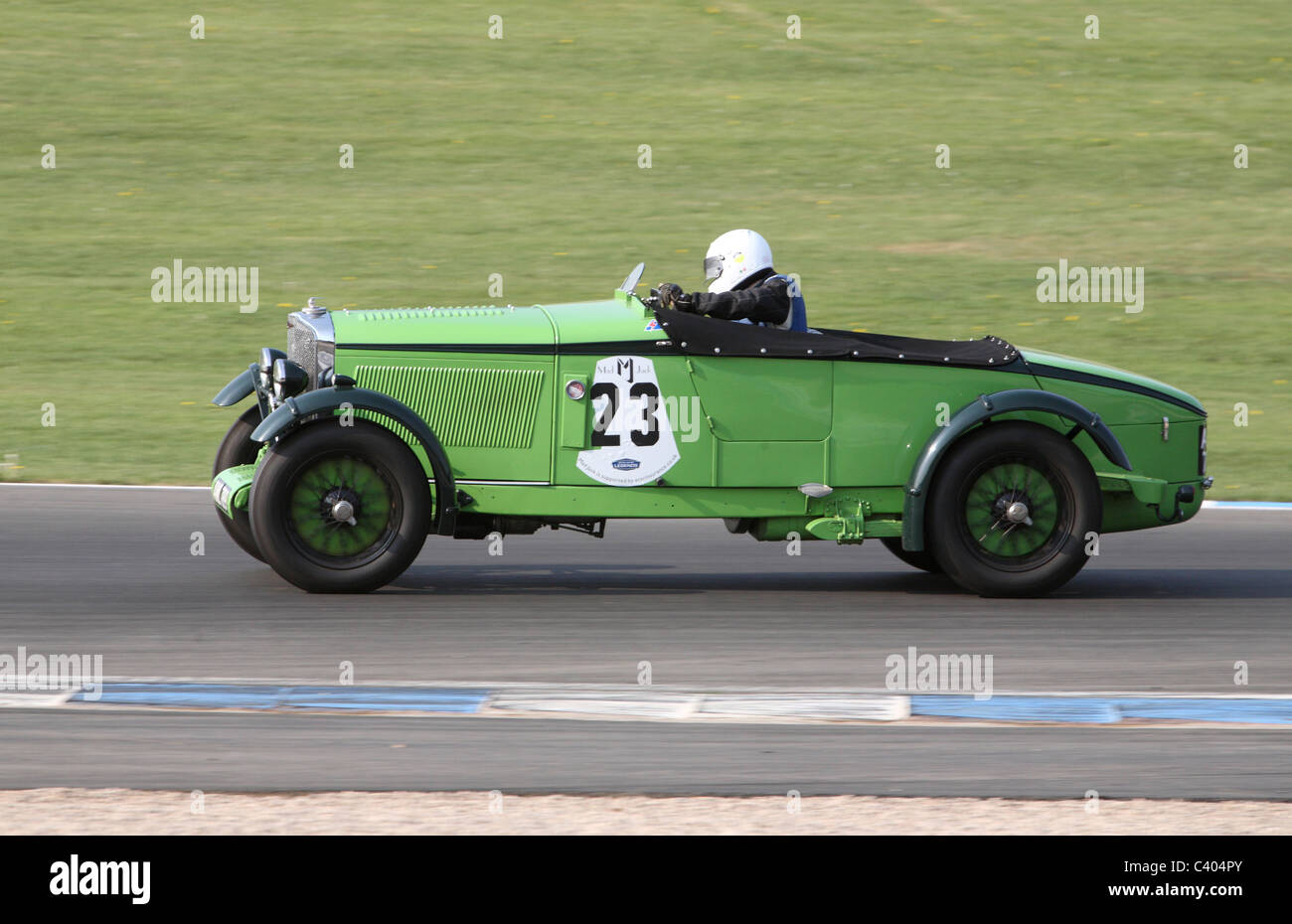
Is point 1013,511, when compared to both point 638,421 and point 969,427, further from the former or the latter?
point 638,421

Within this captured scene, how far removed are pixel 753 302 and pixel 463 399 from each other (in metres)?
1.37

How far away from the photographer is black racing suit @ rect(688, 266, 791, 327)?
829 cm

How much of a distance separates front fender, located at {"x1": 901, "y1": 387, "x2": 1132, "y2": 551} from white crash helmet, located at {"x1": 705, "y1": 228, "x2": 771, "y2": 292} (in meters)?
1.12

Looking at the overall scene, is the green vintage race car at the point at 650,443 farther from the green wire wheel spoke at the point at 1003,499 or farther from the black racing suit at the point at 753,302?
the black racing suit at the point at 753,302

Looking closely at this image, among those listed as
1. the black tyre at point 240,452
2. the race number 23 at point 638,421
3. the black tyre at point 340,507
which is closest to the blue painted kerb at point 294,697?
the black tyre at point 340,507

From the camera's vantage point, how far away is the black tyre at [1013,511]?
820cm

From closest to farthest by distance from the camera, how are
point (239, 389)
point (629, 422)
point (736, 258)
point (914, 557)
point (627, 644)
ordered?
point (627, 644) → point (629, 422) → point (736, 258) → point (239, 389) → point (914, 557)

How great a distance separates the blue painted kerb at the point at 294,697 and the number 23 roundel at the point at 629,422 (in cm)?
171

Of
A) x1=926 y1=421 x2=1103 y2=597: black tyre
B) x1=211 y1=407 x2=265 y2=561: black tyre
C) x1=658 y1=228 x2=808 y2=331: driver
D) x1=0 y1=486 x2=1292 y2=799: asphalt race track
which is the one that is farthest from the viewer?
x1=211 y1=407 x2=265 y2=561: black tyre

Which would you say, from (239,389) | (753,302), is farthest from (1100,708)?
(239,389)

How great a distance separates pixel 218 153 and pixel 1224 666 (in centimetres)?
1767

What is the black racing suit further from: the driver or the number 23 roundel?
the number 23 roundel

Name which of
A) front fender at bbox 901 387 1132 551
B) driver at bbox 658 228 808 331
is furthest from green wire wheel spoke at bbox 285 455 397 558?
front fender at bbox 901 387 1132 551

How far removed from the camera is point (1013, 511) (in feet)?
27.0
